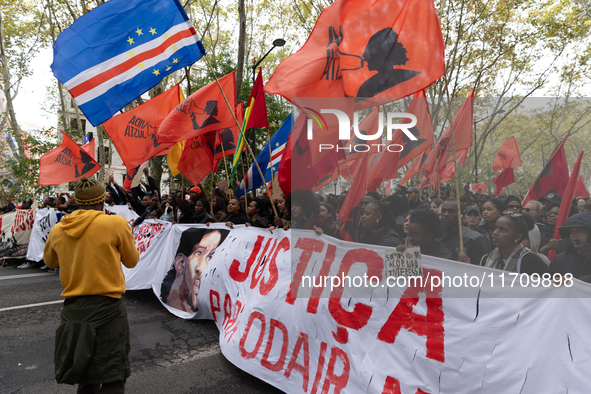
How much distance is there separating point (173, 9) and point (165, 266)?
A: 3.58 m

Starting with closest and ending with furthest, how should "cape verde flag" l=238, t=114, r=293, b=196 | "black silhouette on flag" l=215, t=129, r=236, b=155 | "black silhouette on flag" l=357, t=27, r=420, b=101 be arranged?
"black silhouette on flag" l=357, t=27, r=420, b=101, "cape verde flag" l=238, t=114, r=293, b=196, "black silhouette on flag" l=215, t=129, r=236, b=155

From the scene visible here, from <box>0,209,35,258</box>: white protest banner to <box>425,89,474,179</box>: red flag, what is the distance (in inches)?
386

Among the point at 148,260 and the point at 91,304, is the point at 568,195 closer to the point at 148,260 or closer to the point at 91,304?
the point at 91,304

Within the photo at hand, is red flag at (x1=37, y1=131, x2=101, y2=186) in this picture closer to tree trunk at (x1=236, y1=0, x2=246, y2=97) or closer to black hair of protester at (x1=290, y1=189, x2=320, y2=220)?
tree trunk at (x1=236, y1=0, x2=246, y2=97)

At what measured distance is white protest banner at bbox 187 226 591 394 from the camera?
2008 millimetres

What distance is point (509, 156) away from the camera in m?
9.82

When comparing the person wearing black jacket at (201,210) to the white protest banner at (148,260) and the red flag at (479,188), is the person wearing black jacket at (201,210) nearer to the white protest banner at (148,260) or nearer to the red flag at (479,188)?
the white protest banner at (148,260)

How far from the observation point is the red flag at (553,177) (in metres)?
5.45

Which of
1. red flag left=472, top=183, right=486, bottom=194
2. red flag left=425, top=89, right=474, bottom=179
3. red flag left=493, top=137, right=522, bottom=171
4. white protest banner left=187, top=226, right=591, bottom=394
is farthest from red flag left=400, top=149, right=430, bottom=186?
white protest banner left=187, top=226, right=591, bottom=394

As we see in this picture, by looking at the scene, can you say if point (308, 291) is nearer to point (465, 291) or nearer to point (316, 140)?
point (465, 291)

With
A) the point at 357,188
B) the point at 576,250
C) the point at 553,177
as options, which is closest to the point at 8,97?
the point at 357,188

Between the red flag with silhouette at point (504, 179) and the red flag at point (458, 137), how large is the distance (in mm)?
1852

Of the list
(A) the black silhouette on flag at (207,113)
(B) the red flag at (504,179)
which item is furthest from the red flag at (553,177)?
(A) the black silhouette on flag at (207,113)

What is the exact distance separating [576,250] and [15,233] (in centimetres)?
1141
